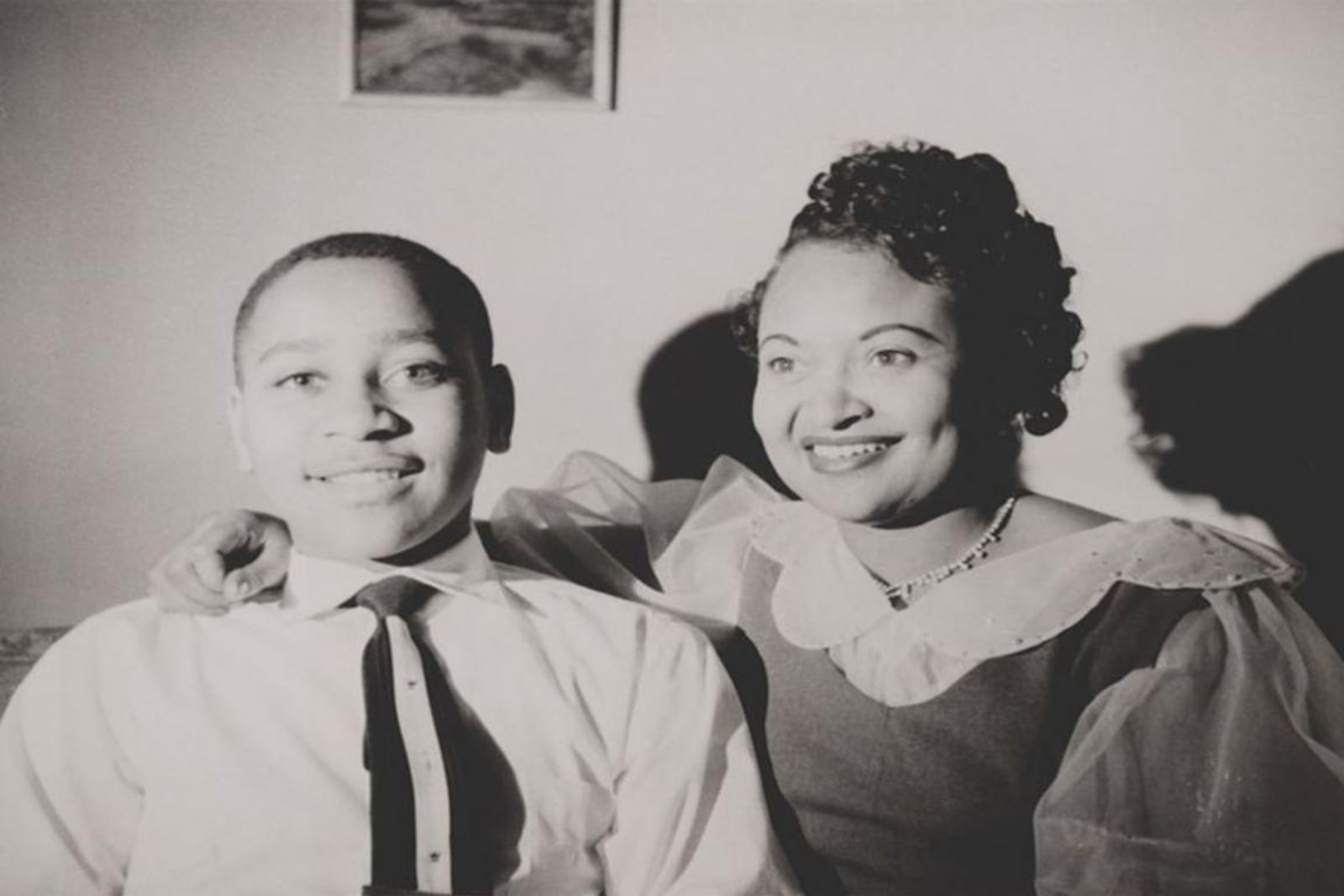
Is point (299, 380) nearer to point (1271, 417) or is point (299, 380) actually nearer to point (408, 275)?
point (408, 275)

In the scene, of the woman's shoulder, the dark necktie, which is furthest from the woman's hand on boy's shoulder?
the woman's shoulder

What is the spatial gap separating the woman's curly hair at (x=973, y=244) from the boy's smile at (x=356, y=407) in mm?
280

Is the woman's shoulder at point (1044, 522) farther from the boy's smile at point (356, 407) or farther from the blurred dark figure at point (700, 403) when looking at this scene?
the boy's smile at point (356, 407)

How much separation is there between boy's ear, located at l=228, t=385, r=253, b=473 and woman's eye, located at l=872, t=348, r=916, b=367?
45cm

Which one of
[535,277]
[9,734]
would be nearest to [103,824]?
[9,734]

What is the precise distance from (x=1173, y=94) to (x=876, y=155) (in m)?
0.27

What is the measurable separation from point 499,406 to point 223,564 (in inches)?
9.1

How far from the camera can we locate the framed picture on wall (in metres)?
0.92

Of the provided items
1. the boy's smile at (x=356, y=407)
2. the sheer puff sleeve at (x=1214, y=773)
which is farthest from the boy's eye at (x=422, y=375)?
the sheer puff sleeve at (x=1214, y=773)

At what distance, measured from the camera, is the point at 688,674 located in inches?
32.4

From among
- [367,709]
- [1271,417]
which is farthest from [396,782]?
[1271,417]

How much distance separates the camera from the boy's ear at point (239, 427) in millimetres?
811

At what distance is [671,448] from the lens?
3.37 feet

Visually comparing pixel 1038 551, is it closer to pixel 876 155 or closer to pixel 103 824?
pixel 876 155
